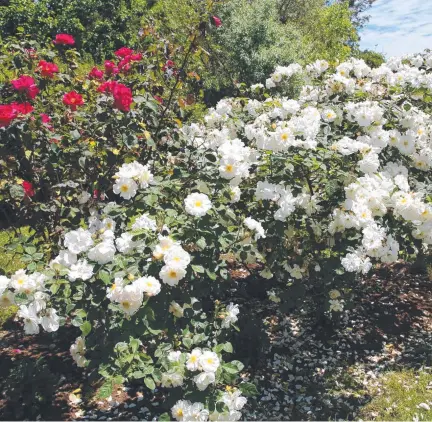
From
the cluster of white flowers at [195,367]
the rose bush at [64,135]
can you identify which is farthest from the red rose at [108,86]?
the cluster of white flowers at [195,367]

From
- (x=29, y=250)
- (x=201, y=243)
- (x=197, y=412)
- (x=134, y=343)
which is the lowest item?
(x=197, y=412)

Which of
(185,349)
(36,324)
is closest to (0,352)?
(36,324)

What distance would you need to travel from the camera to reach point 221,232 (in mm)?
2016

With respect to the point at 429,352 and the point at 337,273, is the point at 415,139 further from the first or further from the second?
the point at 429,352

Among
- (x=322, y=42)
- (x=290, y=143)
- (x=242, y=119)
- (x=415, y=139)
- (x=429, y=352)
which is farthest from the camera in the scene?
(x=322, y=42)

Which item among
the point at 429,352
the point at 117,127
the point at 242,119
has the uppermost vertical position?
the point at 117,127

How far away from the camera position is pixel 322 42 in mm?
11516

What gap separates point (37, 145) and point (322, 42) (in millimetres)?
10423

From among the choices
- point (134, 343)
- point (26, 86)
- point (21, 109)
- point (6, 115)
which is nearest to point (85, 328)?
point (134, 343)

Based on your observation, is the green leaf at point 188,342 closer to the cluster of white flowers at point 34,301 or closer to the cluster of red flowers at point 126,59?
the cluster of white flowers at point 34,301

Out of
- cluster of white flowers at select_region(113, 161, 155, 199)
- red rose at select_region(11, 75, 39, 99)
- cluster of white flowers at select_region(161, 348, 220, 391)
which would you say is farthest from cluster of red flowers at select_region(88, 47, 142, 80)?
cluster of white flowers at select_region(161, 348, 220, 391)

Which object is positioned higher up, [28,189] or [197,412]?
[28,189]

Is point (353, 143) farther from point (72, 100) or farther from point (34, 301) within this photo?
point (34, 301)

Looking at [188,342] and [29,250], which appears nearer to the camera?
[188,342]
